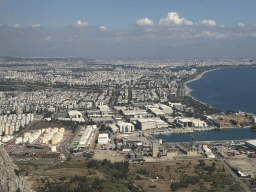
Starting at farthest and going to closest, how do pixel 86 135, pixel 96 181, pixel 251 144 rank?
pixel 86 135, pixel 251 144, pixel 96 181

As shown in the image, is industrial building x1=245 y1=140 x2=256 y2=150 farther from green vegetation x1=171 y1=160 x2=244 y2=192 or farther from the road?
green vegetation x1=171 y1=160 x2=244 y2=192

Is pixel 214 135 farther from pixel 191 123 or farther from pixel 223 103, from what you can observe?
pixel 223 103

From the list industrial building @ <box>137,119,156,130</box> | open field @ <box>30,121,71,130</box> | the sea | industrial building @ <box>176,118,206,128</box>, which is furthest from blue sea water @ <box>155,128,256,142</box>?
open field @ <box>30,121,71,130</box>

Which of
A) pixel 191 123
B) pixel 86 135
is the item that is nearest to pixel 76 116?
pixel 86 135

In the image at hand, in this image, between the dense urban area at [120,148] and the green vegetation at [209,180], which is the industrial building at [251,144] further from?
the green vegetation at [209,180]

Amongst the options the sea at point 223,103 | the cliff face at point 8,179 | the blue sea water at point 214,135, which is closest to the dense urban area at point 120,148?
the cliff face at point 8,179

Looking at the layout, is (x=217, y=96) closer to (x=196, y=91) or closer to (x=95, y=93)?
(x=196, y=91)

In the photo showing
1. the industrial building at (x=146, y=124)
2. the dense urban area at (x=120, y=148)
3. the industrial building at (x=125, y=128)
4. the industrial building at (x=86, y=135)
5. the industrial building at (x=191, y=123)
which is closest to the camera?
the dense urban area at (x=120, y=148)

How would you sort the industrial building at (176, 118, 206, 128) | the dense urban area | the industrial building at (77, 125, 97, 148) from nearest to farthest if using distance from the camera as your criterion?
1. the dense urban area
2. the industrial building at (77, 125, 97, 148)
3. the industrial building at (176, 118, 206, 128)

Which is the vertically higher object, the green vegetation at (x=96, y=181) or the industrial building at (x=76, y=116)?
the green vegetation at (x=96, y=181)

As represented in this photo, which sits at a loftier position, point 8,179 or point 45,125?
point 8,179

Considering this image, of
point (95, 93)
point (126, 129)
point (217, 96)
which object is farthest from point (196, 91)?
point (126, 129)
